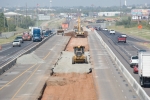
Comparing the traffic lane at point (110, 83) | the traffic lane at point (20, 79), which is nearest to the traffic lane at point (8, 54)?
the traffic lane at point (20, 79)

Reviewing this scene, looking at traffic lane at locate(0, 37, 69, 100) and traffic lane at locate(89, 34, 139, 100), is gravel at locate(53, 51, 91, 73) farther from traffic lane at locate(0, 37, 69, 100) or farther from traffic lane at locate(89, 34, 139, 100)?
traffic lane at locate(0, 37, 69, 100)

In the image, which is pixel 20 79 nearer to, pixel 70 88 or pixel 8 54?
pixel 70 88

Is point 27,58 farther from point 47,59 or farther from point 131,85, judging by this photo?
point 131,85

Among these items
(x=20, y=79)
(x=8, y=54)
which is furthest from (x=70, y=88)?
(x=8, y=54)

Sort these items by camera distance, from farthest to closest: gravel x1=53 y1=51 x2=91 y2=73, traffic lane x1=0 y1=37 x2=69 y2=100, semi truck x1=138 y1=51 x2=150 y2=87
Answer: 1. gravel x1=53 y1=51 x2=91 y2=73
2. traffic lane x1=0 y1=37 x2=69 y2=100
3. semi truck x1=138 y1=51 x2=150 y2=87

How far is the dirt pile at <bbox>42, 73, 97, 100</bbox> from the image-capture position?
34906 mm

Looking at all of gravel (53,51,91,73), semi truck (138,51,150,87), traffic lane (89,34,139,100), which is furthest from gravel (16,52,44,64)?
semi truck (138,51,150,87)

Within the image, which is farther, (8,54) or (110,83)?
(8,54)

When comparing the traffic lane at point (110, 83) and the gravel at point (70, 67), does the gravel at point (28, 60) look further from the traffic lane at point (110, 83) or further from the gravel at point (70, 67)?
the traffic lane at point (110, 83)

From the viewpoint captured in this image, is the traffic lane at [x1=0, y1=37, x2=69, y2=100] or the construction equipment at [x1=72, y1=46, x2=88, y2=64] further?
the construction equipment at [x1=72, y1=46, x2=88, y2=64]

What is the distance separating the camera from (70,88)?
38.9 metres

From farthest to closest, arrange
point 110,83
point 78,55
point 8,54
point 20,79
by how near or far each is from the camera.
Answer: point 8,54 < point 78,55 < point 20,79 < point 110,83

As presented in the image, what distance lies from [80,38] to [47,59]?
5317cm

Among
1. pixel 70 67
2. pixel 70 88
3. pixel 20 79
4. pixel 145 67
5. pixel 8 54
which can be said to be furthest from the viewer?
pixel 8 54
